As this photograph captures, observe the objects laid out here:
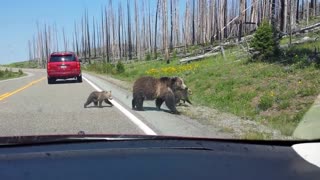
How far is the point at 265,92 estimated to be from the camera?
47.3 feet

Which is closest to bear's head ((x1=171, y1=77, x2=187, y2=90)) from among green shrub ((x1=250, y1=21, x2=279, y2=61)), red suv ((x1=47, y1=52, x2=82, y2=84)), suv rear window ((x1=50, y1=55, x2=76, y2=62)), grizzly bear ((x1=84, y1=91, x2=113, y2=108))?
grizzly bear ((x1=84, y1=91, x2=113, y2=108))

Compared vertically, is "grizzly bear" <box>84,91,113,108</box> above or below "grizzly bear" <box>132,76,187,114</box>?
below

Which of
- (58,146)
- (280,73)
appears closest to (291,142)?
(58,146)

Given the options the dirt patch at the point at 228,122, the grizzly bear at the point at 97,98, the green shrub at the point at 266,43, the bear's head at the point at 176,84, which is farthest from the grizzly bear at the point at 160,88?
the green shrub at the point at 266,43

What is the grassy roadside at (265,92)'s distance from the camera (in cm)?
1155

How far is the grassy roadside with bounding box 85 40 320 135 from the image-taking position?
11.6 metres

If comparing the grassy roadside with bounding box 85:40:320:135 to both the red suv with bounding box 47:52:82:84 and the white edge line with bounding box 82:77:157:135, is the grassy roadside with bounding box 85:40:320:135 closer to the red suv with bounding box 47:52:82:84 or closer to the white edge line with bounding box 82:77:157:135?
the white edge line with bounding box 82:77:157:135

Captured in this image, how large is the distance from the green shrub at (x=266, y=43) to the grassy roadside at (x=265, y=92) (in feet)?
2.02

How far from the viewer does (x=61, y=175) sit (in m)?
2.62

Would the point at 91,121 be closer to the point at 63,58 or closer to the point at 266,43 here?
the point at 266,43

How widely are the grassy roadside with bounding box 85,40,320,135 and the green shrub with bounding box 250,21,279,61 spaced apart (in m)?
0.62

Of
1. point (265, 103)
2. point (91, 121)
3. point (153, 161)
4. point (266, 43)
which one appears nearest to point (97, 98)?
point (91, 121)

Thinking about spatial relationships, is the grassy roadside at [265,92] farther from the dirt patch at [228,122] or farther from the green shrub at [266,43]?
the green shrub at [266,43]

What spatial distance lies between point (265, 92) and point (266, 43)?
21.7ft
